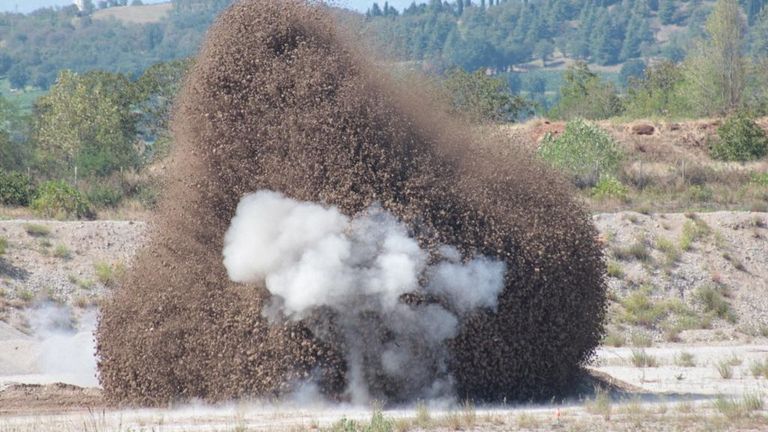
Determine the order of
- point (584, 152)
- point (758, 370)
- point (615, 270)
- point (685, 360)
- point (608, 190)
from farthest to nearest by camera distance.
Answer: point (584, 152)
point (608, 190)
point (615, 270)
point (685, 360)
point (758, 370)

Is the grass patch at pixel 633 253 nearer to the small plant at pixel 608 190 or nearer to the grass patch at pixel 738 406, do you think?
the small plant at pixel 608 190

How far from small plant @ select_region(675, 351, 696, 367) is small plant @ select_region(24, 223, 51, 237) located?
21142 millimetres

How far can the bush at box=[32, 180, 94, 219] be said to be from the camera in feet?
143

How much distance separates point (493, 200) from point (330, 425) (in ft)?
13.9

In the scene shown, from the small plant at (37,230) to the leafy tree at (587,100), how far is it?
48.6 meters

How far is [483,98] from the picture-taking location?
35.1m

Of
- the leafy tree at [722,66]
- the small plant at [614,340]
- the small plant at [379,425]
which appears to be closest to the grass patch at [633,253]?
the small plant at [614,340]

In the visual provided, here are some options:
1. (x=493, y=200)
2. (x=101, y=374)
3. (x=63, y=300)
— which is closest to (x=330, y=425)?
(x=493, y=200)

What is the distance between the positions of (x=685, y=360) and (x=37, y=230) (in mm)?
21843

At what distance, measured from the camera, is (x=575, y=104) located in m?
89.5

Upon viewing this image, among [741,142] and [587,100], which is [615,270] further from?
[587,100]

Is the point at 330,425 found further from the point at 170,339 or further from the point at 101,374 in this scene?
the point at 101,374

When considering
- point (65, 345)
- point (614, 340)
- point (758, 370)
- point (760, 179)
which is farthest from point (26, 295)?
point (760, 179)

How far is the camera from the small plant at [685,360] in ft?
81.0
